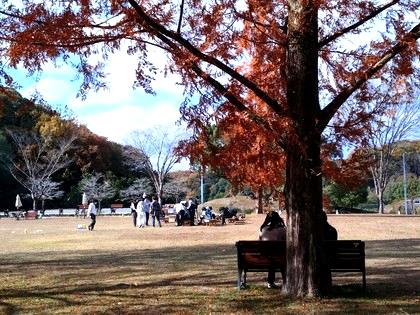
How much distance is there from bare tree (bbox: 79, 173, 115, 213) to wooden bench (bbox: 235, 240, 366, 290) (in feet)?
175

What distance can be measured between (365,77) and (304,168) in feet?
5.07

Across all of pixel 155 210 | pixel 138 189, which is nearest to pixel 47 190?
pixel 138 189

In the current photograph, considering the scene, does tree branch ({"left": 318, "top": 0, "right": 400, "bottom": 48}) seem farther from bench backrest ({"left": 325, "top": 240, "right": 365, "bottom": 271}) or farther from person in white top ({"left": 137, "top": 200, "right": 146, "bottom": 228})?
person in white top ({"left": 137, "top": 200, "right": 146, "bottom": 228})

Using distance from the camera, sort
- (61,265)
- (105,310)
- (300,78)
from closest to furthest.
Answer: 1. (105,310)
2. (300,78)
3. (61,265)

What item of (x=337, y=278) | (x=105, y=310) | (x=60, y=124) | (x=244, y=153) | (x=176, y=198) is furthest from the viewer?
(x=176, y=198)

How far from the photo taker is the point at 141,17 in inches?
314

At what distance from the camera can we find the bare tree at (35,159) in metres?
56.8

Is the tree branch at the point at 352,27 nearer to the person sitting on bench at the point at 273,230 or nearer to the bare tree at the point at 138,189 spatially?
the person sitting on bench at the point at 273,230

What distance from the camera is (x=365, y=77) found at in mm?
8203

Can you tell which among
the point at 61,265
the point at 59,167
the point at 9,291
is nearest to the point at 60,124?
the point at 59,167

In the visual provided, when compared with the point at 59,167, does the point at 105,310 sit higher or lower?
lower

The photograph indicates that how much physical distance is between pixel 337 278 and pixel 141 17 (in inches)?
Result: 231

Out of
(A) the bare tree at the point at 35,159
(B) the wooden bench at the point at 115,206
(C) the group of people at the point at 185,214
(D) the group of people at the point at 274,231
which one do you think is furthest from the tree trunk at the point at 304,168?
(B) the wooden bench at the point at 115,206

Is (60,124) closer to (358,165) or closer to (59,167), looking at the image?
(59,167)
